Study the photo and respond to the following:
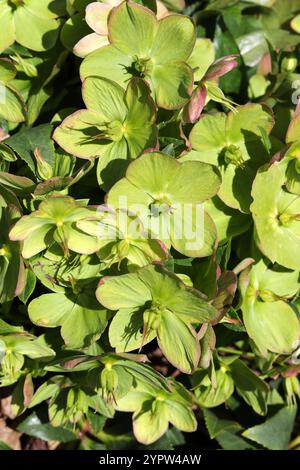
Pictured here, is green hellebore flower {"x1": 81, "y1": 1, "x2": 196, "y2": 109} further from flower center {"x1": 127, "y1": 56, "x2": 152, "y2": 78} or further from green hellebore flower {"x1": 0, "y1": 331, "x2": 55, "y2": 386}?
green hellebore flower {"x1": 0, "y1": 331, "x2": 55, "y2": 386}

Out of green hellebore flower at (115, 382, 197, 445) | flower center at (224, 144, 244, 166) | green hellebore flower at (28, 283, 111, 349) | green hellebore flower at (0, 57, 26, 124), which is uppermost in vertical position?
green hellebore flower at (0, 57, 26, 124)

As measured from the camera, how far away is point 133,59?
0.94 meters

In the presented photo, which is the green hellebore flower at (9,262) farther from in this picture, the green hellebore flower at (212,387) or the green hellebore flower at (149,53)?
the green hellebore flower at (212,387)

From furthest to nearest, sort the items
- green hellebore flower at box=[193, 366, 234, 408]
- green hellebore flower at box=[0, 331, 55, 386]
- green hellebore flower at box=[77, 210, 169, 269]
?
green hellebore flower at box=[193, 366, 234, 408]
green hellebore flower at box=[0, 331, 55, 386]
green hellebore flower at box=[77, 210, 169, 269]

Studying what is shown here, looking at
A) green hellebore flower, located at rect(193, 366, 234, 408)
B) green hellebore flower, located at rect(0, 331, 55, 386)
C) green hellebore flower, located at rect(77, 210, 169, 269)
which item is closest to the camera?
green hellebore flower, located at rect(77, 210, 169, 269)

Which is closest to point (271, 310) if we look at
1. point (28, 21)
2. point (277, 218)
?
point (277, 218)

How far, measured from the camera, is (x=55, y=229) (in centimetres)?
85

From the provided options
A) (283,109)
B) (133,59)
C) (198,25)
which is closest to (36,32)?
(133,59)

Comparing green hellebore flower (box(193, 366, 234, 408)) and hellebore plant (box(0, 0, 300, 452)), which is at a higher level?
hellebore plant (box(0, 0, 300, 452))

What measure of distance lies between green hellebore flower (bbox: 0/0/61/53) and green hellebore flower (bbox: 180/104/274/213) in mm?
314

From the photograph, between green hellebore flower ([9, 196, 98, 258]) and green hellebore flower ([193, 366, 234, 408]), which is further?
green hellebore flower ([193, 366, 234, 408])

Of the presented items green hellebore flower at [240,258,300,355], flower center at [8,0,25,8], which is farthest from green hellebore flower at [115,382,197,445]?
flower center at [8,0,25,8]

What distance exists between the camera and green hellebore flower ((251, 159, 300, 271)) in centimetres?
89

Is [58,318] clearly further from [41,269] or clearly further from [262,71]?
[262,71]
